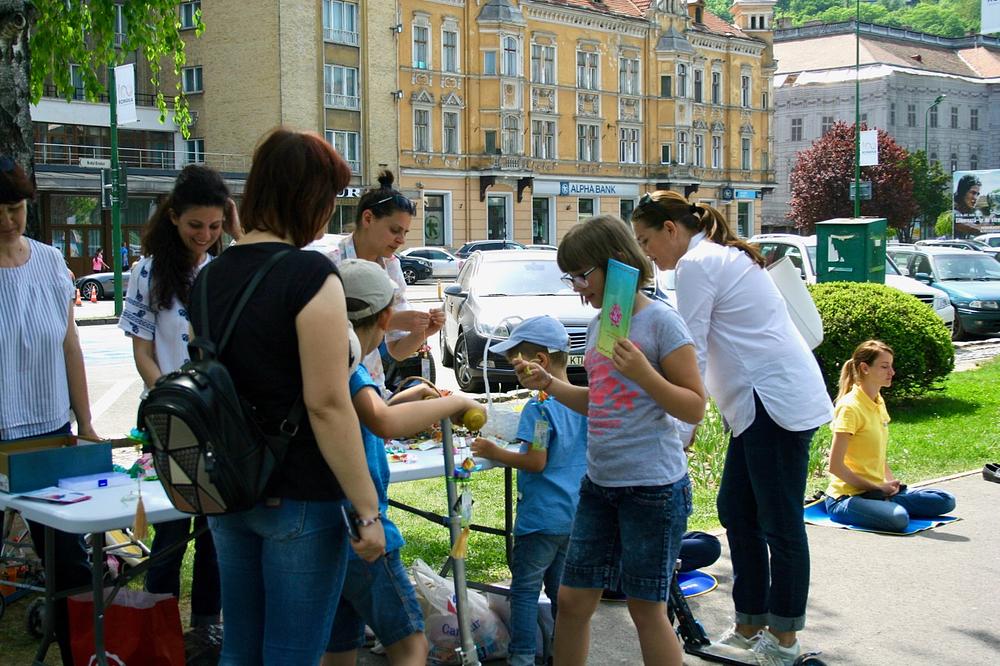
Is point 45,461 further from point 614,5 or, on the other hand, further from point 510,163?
point 614,5

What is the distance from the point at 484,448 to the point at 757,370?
114 cm

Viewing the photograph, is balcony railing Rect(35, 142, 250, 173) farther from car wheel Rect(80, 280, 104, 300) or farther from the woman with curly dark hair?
the woman with curly dark hair

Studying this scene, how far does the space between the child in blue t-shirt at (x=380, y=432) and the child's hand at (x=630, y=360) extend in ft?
1.74

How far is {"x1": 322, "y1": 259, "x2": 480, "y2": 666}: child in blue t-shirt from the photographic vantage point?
131 inches

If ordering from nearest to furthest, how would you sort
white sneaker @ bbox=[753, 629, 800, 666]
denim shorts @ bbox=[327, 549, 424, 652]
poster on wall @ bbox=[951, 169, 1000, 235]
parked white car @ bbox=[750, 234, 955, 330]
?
denim shorts @ bbox=[327, 549, 424, 652], white sneaker @ bbox=[753, 629, 800, 666], parked white car @ bbox=[750, 234, 955, 330], poster on wall @ bbox=[951, 169, 1000, 235]

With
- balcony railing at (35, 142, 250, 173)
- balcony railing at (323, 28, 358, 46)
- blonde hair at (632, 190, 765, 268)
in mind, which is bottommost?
blonde hair at (632, 190, 765, 268)

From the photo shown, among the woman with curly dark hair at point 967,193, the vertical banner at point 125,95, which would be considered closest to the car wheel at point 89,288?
the vertical banner at point 125,95

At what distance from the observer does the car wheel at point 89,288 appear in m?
33.4

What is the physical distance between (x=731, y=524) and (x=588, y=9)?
54953 mm

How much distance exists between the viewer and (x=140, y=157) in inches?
1837

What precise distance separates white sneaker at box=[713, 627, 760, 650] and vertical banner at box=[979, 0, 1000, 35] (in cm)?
864

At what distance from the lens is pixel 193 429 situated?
2.73m

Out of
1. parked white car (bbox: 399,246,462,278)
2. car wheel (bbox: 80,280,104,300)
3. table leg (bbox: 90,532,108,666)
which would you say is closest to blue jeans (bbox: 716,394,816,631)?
table leg (bbox: 90,532,108,666)

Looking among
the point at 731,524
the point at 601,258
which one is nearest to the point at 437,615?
the point at 731,524
